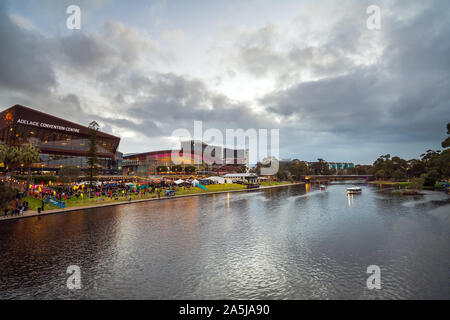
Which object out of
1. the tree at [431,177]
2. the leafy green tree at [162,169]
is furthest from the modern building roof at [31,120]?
the tree at [431,177]

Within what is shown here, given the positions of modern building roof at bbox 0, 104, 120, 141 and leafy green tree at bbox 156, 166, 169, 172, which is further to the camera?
leafy green tree at bbox 156, 166, 169, 172

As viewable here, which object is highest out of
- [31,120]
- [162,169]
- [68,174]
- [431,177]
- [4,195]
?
[31,120]

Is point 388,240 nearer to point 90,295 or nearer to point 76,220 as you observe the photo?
point 90,295

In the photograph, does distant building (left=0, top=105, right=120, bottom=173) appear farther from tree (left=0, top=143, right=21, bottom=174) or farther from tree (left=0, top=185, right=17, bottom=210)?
tree (left=0, top=185, right=17, bottom=210)

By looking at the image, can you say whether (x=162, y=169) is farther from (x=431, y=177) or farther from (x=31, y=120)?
(x=431, y=177)

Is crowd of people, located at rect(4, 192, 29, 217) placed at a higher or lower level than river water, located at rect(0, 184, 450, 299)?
higher

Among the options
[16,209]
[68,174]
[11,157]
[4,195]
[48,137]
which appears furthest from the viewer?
[48,137]

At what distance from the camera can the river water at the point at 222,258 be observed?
12914 millimetres

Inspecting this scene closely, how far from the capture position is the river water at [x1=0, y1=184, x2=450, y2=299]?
12.9 meters

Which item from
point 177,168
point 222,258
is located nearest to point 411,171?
point 177,168

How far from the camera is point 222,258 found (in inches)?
705

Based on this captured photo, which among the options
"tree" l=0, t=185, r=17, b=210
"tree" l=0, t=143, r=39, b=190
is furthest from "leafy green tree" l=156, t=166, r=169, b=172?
"tree" l=0, t=185, r=17, b=210
